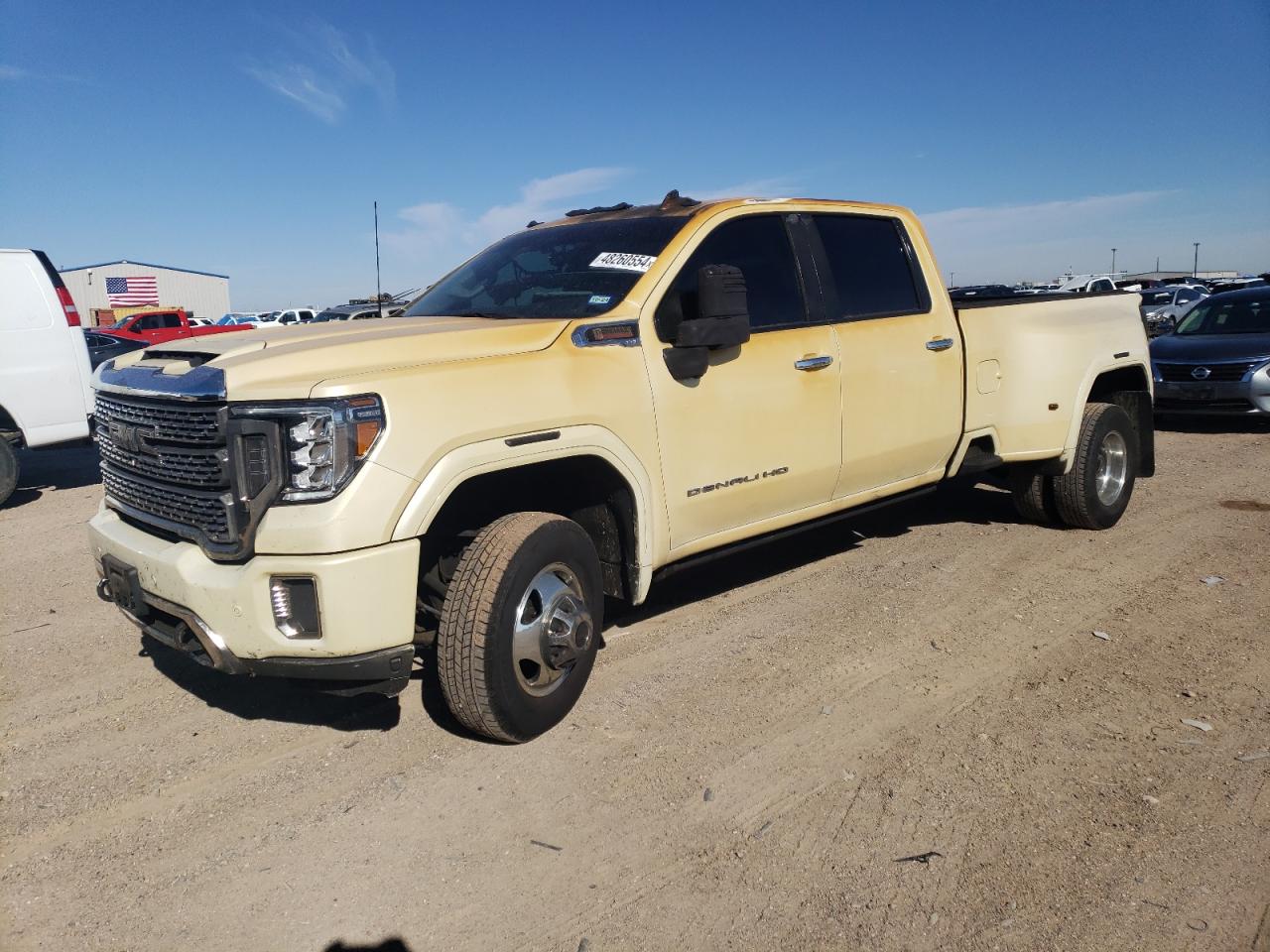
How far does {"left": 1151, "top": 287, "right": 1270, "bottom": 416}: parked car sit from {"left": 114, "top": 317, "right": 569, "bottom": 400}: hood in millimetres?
10215

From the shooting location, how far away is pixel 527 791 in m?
3.26

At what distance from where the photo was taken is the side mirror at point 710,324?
3785mm

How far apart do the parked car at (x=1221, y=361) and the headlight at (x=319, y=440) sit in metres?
11.1

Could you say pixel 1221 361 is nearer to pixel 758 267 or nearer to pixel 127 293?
pixel 758 267

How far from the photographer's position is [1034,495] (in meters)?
6.49

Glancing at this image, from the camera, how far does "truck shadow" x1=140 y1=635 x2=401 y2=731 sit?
3.85 meters

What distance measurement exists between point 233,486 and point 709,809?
190cm

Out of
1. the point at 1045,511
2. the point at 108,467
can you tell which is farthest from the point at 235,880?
the point at 1045,511

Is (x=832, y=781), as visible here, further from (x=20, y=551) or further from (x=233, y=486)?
(x=20, y=551)

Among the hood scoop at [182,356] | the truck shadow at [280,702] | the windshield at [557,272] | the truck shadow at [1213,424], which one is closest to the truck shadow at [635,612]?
the truck shadow at [280,702]

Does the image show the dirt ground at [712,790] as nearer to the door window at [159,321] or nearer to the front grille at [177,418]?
the front grille at [177,418]

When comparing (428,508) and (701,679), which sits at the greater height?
(428,508)

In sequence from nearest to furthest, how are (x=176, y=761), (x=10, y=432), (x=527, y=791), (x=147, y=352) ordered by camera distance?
(x=527, y=791), (x=176, y=761), (x=147, y=352), (x=10, y=432)

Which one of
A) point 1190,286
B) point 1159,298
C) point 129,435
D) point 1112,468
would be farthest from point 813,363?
point 1190,286
